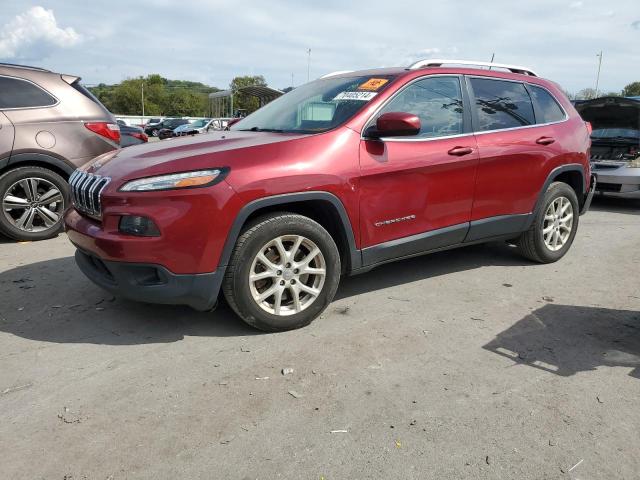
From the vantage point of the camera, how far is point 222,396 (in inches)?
104

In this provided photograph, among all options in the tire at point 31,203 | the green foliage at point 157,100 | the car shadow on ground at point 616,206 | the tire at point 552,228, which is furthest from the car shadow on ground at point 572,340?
the green foliage at point 157,100

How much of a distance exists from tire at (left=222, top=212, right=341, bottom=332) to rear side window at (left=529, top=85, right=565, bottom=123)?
2642mm

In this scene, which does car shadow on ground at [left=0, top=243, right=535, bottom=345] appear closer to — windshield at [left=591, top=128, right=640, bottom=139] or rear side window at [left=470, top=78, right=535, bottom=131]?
rear side window at [left=470, top=78, right=535, bottom=131]

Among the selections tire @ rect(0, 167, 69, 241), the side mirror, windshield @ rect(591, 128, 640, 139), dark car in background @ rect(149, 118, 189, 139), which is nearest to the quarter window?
the side mirror

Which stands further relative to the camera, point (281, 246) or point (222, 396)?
point (281, 246)

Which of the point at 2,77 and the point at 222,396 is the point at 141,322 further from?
the point at 2,77

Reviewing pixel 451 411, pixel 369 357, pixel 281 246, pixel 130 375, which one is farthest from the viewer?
pixel 281 246

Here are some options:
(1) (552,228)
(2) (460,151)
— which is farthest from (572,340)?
(1) (552,228)

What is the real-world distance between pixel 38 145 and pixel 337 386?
14.6 ft

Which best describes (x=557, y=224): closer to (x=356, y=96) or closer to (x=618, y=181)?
(x=356, y=96)

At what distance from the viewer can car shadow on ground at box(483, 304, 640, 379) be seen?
3041 mm

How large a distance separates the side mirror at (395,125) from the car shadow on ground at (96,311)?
1.32 metres

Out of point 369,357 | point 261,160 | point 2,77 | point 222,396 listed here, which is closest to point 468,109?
point 261,160

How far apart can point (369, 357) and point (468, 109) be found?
Answer: 225 centimetres
